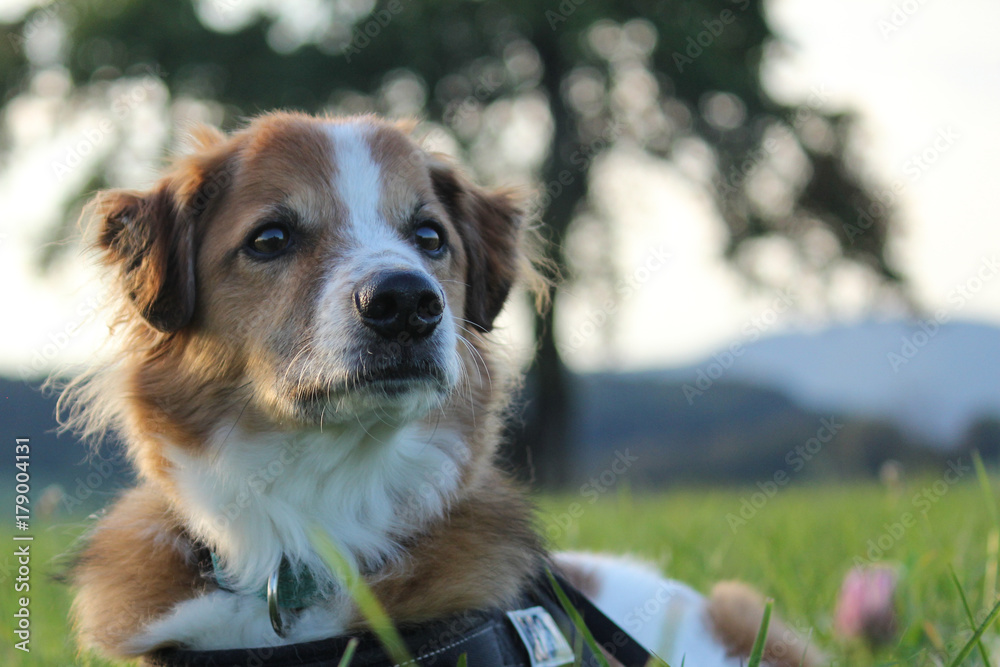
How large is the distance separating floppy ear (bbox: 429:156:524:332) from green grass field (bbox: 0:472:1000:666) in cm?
90

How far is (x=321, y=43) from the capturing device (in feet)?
52.9

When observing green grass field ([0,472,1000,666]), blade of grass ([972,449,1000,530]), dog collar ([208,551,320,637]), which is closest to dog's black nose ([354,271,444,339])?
dog collar ([208,551,320,637])

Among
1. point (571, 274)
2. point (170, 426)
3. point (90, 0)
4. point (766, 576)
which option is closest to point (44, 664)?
point (170, 426)

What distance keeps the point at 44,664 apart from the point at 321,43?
14613mm

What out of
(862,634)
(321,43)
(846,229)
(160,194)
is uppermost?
(862,634)

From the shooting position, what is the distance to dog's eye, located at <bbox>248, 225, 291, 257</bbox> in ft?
9.30

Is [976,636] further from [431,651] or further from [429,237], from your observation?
[429,237]

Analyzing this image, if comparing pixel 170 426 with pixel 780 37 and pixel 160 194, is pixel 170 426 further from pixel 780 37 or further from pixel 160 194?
pixel 780 37

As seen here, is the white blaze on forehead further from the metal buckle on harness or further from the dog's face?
the metal buckle on harness

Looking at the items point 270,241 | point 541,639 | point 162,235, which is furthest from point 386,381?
point 162,235

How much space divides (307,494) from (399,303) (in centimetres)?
75

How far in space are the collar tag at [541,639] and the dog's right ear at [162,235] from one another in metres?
1.51

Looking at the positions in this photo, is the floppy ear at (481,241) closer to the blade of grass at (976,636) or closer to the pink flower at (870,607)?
the pink flower at (870,607)

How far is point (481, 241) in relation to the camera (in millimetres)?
3521
